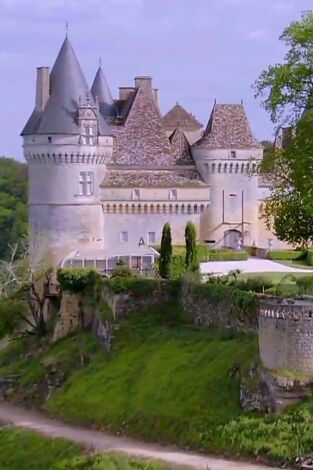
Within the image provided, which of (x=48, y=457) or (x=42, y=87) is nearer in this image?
(x=48, y=457)

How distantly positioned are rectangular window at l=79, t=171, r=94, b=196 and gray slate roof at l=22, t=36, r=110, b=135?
220 cm

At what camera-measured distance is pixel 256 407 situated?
133ft

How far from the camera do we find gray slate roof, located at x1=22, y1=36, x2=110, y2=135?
73.2 metres

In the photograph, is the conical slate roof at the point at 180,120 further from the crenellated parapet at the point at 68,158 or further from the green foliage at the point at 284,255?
the green foliage at the point at 284,255

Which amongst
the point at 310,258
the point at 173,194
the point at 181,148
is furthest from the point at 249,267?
the point at 181,148

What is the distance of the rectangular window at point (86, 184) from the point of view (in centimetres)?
7369

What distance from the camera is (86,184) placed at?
2908 inches

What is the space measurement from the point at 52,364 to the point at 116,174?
2264cm

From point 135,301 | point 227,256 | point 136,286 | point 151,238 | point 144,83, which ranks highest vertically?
point 144,83

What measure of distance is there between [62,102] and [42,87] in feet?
4.14

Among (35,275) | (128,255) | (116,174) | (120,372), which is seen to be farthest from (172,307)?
(116,174)

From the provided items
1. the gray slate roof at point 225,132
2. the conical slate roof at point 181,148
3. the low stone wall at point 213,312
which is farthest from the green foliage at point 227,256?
the low stone wall at point 213,312

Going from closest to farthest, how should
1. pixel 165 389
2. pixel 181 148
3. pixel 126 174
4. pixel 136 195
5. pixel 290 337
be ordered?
pixel 290 337 < pixel 165 389 < pixel 136 195 < pixel 126 174 < pixel 181 148

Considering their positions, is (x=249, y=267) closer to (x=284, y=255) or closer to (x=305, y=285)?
(x=284, y=255)
